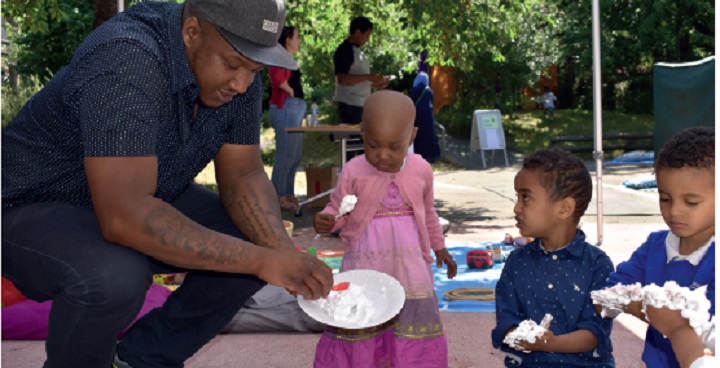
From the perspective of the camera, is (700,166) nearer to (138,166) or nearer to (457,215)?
(138,166)

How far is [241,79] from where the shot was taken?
3.12m

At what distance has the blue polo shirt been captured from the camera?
2.92 m

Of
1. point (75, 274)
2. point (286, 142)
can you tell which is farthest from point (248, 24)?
point (286, 142)

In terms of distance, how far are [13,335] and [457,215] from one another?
669 cm

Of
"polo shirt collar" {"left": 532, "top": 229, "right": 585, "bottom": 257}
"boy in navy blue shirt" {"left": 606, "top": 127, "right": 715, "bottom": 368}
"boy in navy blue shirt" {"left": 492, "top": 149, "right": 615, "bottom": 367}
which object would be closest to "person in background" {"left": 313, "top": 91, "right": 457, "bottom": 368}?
"boy in navy blue shirt" {"left": 492, "top": 149, "right": 615, "bottom": 367}

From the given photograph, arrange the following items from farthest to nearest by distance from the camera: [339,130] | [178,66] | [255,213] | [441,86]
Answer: [441,86]
[339,130]
[255,213]
[178,66]

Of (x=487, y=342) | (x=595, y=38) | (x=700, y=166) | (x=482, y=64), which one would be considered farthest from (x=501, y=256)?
(x=482, y=64)

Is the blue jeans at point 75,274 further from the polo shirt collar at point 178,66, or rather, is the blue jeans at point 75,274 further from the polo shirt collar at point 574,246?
the polo shirt collar at point 574,246

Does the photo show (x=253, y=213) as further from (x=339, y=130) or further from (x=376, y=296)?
(x=339, y=130)

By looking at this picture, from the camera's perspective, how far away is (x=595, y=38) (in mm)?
7406

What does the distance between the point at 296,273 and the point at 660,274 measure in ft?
3.89

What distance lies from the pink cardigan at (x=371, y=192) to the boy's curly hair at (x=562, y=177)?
885 millimetres

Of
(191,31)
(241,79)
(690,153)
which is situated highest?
(191,31)

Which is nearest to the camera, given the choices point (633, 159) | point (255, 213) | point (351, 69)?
point (255, 213)
